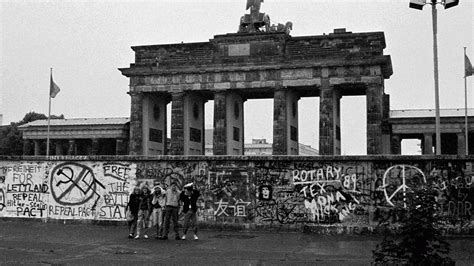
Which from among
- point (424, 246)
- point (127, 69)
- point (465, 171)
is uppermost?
point (127, 69)

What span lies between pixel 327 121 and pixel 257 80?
7.94 meters

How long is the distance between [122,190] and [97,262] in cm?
793

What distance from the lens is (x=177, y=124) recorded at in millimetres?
54906

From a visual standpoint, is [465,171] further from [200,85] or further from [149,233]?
[200,85]

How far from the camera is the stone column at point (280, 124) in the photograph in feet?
168

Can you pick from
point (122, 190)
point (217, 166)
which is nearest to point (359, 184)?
point (217, 166)

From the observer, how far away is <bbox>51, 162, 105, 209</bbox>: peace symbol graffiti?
19969 mm

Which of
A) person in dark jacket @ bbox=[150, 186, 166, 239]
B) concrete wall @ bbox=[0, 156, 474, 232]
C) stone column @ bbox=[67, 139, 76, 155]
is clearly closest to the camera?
person in dark jacket @ bbox=[150, 186, 166, 239]

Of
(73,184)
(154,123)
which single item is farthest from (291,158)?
(154,123)

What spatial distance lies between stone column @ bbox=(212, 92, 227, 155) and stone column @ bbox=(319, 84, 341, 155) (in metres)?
9.39

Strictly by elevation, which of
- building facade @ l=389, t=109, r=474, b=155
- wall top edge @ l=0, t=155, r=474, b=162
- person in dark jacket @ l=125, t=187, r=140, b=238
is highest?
building facade @ l=389, t=109, r=474, b=155

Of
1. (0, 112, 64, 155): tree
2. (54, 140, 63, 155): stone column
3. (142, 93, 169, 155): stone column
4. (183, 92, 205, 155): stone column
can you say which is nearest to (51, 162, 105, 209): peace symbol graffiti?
(183, 92, 205, 155): stone column

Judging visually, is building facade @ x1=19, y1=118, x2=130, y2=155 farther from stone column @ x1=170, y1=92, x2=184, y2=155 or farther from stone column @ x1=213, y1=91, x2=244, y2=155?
stone column @ x1=213, y1=91, x2=244, y2=155

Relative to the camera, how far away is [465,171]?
17.0 metres
